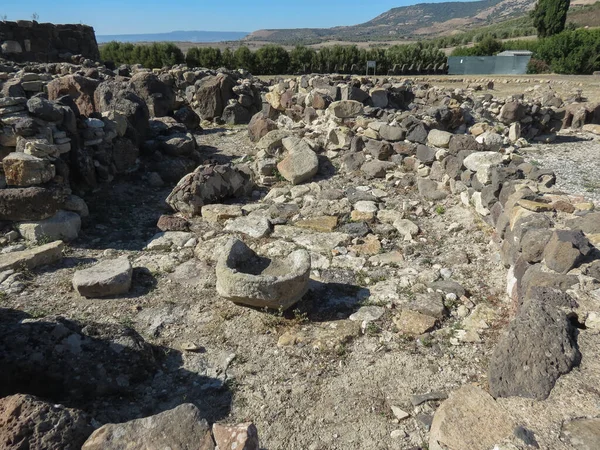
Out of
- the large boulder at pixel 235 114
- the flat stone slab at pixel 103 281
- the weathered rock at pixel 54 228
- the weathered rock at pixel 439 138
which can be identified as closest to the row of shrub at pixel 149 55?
the large boulder at pixel 235 114

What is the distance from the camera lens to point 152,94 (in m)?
12.8

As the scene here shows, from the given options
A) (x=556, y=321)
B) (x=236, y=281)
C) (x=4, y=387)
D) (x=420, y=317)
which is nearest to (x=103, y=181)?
(x=236, y=281)

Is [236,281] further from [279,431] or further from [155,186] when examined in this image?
[155,186]

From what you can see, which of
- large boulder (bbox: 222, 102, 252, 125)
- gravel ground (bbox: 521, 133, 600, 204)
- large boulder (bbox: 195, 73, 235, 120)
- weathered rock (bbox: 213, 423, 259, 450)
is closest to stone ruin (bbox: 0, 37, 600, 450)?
weathered rock (bbox: 213, 423, 259, 450)

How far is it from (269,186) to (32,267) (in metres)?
4.31

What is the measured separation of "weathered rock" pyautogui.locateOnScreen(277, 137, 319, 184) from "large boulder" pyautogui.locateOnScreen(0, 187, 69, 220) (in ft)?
13.0

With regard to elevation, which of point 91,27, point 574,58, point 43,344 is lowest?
point 574,58

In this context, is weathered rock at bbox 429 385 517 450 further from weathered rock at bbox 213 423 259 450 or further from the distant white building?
the distant white building

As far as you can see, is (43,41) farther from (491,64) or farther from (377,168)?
(491,64)

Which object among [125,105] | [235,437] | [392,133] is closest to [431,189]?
[392,133]

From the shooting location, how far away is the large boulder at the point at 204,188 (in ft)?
24.9

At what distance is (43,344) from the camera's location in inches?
148

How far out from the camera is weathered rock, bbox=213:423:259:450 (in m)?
2.51

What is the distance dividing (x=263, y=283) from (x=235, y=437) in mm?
2150
